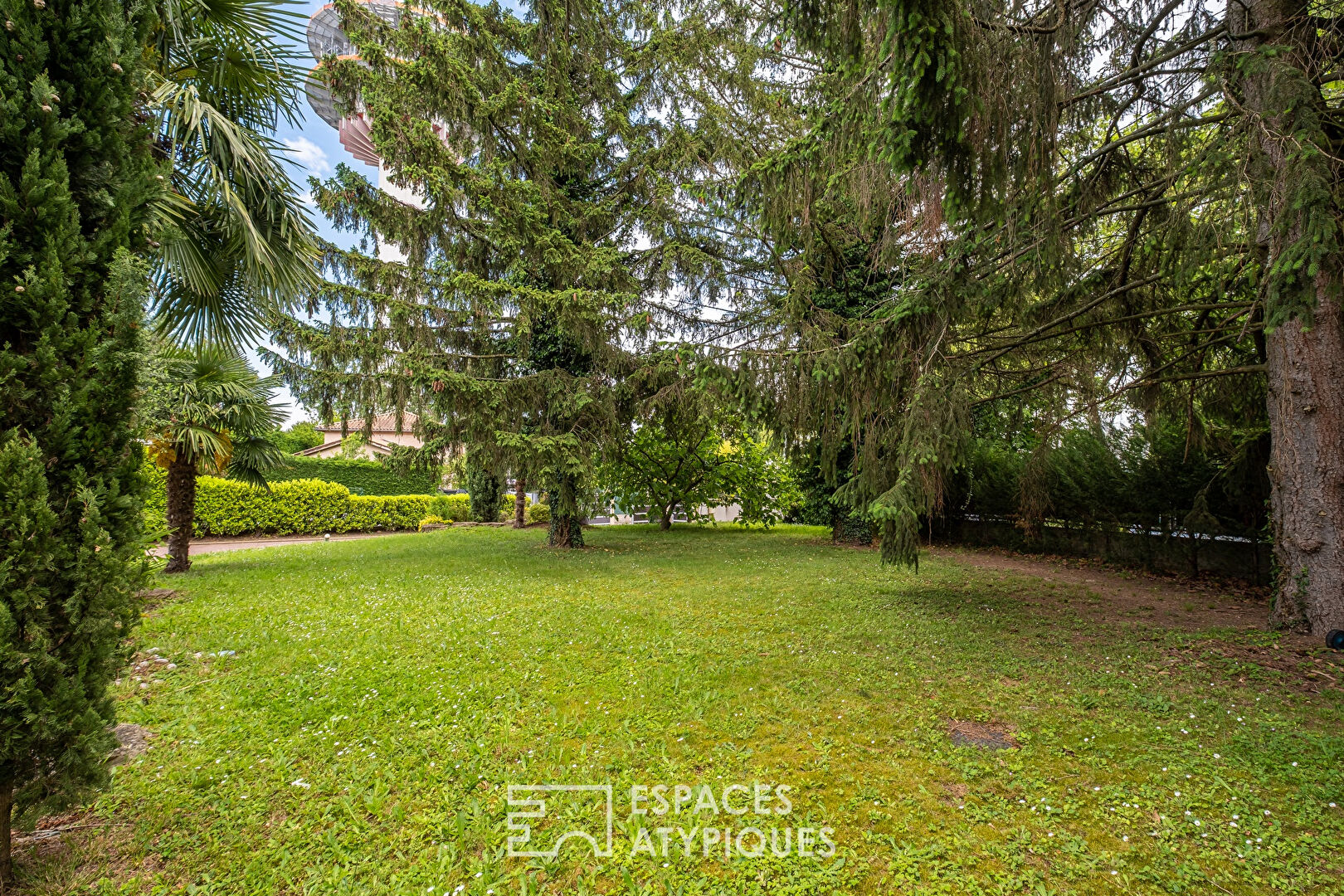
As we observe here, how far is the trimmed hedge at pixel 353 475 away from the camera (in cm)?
1969

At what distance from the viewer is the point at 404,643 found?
15.2ft

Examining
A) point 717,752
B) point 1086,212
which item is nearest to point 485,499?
point 717,752

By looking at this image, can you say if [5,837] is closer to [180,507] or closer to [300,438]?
[180,507]

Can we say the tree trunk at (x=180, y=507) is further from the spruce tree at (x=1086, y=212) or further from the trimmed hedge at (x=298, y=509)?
the spruce tree at (x=1086, y=212)

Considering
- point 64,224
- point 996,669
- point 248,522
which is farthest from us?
point 248,522

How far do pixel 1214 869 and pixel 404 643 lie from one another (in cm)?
519

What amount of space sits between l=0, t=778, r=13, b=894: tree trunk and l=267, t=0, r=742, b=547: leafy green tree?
255 inches

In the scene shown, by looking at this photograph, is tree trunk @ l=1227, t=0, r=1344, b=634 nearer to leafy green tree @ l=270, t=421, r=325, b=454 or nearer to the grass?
the grass

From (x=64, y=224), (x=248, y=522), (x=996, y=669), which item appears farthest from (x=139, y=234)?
(x=248, y=522)

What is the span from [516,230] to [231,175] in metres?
4.73

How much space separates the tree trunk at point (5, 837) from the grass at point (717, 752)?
75mm

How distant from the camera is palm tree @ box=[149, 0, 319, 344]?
14.3 feet

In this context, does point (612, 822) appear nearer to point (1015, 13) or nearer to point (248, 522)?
point (1015, 13)

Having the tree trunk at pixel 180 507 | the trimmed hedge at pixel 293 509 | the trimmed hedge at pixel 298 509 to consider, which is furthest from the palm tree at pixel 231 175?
the trimmed hedge at pixel 298 509
